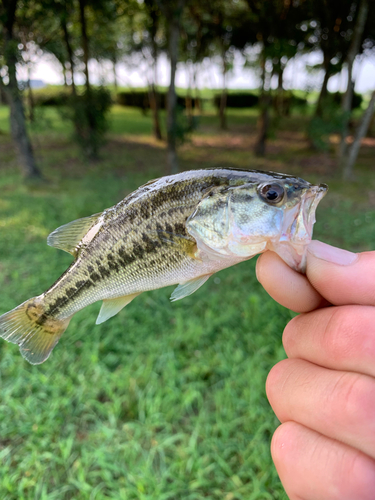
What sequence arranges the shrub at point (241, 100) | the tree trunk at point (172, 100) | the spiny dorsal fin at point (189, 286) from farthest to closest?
the shrub at point (241, 100) → the tree trunk at point (172, 100) → the spiny dorsal fin at point (189, 286)

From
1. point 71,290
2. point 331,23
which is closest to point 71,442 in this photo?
point 71,290

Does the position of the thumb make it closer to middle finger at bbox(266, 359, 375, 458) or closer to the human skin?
the human skin

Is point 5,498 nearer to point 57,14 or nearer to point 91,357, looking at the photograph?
point 91,357

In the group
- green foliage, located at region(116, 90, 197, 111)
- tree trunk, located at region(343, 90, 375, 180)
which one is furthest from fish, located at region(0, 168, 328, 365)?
green foliage, located at region(116, 90, 197, 111)

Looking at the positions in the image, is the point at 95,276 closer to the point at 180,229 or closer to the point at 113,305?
the point at 113,305

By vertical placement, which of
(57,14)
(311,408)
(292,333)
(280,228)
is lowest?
(311,408)

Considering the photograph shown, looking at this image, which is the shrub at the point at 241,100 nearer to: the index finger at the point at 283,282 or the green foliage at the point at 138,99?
the green foliage at the point at 138,99

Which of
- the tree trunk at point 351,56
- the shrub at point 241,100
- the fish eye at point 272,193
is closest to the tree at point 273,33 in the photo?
the tree trunk at point 351,56
